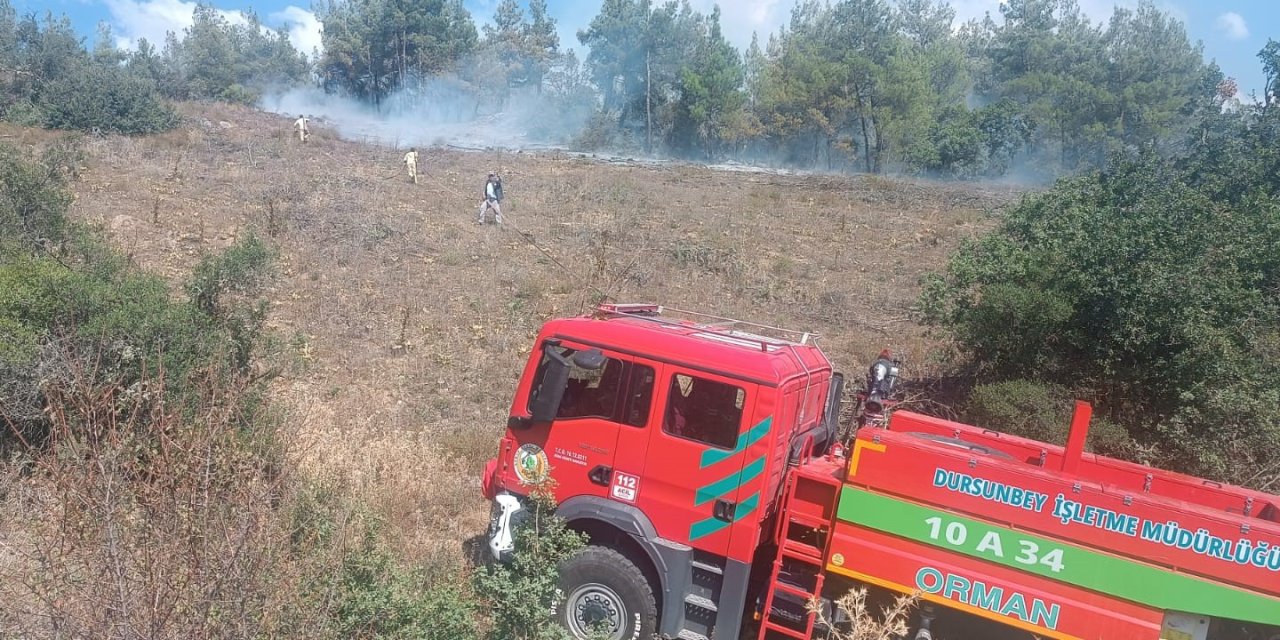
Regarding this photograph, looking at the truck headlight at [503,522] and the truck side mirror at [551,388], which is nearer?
the truck side mirror at [551,388]

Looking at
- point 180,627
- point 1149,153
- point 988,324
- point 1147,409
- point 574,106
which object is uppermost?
point 574,106

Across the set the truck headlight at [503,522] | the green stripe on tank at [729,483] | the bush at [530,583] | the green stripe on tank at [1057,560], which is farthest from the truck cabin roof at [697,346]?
the bush at [530,583]

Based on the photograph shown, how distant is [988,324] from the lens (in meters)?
10.2

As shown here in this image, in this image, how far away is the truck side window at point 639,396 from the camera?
16.9 feet

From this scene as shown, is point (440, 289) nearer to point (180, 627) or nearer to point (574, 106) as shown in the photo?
point (180, 627)

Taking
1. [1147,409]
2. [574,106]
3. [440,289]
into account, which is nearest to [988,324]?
[1147,409]

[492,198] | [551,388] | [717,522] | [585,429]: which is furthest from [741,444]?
[492,198]

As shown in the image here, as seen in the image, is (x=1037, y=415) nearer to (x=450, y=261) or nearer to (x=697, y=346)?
(x=697, y=346)

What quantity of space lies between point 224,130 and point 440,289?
18020mm

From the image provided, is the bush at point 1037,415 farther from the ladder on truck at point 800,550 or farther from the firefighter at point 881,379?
the ladder on truck at point 800,550

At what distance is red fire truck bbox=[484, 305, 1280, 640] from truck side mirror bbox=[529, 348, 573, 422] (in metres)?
0.02

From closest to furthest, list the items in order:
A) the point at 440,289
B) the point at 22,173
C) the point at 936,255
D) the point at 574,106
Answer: the point at 22,173
the point at 440,289
the point at 936,255
the point at 574,106

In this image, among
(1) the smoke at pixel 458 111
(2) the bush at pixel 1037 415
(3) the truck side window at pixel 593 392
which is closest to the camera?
(3) the truck side window at pixel 593 392

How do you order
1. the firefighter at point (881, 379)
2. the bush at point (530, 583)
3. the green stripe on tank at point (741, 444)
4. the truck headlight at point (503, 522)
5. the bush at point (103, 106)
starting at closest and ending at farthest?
the bush at point (530, 583), the green stripe on tank at point (741, 444), the truck headlight at point (503, 522), the firefighter at point (881, 379), the bush at point (103, 106)
